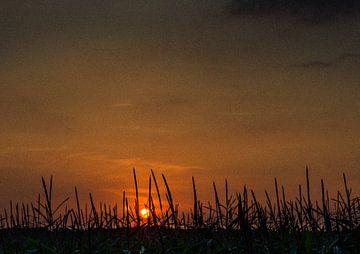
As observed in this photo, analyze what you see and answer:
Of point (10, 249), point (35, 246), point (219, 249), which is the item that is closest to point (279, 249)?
point (219, 249)

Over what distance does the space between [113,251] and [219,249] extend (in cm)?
234

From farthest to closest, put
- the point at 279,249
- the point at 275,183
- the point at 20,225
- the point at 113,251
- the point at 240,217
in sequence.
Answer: the point at 20,225 < the point at 113,251 < the point at 275,183 < the point at 279,249 < the point at 240,217

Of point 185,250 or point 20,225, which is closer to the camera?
point 185,250

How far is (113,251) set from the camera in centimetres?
1030

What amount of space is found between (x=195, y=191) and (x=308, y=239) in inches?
75.2

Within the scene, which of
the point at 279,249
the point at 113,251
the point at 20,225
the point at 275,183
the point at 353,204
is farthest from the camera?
the point at 20,225

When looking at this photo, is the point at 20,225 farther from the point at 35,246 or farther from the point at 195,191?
the point at 195,191

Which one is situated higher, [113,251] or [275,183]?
[275,183]

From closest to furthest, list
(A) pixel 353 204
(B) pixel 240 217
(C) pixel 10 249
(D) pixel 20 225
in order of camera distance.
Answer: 1. (B) pixel 240 217
2. (A) pixel 353 204
3. (C) pixel 10 249
4. (D) pixel 20 225

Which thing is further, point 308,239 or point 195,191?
point 195,191

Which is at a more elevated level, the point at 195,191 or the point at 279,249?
the point at 195,191

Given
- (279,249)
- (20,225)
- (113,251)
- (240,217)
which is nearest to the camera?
(240,217)

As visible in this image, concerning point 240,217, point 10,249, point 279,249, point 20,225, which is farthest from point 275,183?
point 20,225

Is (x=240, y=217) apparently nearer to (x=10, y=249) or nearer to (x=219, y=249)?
(x=219, y=249)
